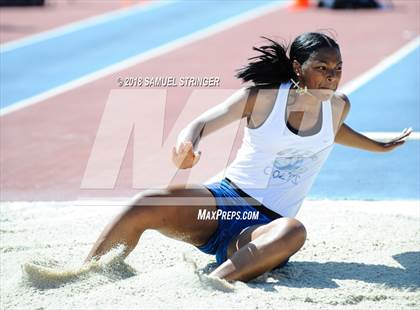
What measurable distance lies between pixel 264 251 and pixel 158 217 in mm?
634

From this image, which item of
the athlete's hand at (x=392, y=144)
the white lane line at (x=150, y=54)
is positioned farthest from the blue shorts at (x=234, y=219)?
the white lane line at (x=150, y=54)

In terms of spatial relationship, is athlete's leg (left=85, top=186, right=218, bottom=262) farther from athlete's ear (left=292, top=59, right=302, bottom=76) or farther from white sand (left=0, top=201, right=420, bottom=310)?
athlete's ear (left=292, top=59, right=302, bottom=76)

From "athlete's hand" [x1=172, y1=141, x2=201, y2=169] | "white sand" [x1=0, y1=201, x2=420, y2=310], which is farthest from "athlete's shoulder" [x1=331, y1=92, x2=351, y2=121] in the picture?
"athlete's hand" [x1=172, y1=141, x2=201, y2=169]

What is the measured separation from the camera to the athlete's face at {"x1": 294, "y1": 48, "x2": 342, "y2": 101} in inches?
183

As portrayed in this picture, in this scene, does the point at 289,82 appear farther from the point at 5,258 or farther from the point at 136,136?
the point at 136,136

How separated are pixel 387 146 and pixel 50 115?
17.2 feet

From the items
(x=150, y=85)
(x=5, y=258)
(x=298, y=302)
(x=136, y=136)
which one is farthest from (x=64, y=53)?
(x=298, y=302)

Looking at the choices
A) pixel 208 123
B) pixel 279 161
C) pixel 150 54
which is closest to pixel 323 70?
pixel 279 161

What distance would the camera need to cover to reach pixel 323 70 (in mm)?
4652

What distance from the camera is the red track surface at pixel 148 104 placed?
7332 millimetres

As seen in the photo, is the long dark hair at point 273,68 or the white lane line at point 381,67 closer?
the long dark hair at point 273,68

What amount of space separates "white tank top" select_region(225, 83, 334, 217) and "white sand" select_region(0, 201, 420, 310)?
41 centimetres

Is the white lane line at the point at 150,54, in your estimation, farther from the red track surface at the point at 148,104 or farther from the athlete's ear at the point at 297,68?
the athlete's ear at the point at 297,68

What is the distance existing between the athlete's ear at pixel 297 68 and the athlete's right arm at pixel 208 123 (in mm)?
282
